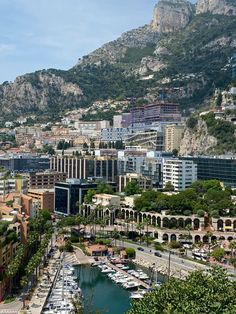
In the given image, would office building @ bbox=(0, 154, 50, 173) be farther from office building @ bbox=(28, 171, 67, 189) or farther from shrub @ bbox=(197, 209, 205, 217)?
shrub @ bbox=(197, 209, 205, 217)

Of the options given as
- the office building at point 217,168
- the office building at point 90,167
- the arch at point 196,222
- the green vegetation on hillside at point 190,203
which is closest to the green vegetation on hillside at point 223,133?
the office building at point 217,168

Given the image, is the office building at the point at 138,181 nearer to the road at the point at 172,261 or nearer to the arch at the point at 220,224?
the arch at the point at 220,224

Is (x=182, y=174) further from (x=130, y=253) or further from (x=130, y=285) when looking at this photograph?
(x=130, y=285)

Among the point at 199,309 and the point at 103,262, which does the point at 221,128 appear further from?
the point at 199,309

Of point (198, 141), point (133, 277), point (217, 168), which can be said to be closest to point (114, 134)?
point (198, 141)

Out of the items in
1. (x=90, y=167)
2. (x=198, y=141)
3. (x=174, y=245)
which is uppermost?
(x=198, y=141)

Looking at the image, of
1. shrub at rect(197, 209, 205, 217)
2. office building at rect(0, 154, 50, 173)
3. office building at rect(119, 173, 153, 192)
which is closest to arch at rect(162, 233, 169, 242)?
shrub at rect(197, 209, 205, 217)
